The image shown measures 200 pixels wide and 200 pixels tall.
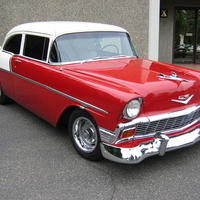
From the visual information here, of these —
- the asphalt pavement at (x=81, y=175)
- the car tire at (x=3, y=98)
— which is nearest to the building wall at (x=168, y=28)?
the car tire at (x=3, y=98)

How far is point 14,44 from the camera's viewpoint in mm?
4648

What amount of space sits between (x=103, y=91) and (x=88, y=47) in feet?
4.07

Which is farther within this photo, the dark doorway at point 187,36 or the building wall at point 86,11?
the dark doorway at point 187,36

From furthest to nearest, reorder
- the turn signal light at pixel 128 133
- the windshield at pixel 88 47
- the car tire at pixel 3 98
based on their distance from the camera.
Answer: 1. the car tire at pixel 3 98
2. the windshield at pixel 88 47
3. the turn signal light at pixel 128 133

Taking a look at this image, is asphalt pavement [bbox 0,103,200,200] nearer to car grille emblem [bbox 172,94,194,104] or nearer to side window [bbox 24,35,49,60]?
car grille emblem [bbox 172,94,194,104]

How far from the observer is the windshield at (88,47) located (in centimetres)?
367

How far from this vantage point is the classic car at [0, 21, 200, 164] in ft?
8.96

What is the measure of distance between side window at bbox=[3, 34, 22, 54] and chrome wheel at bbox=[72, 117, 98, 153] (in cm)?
195

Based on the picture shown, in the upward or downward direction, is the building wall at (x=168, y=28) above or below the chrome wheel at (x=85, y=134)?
above

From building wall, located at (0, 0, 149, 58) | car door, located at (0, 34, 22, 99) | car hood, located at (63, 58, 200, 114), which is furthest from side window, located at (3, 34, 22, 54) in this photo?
building wall, located at (0, 0, 149, 58)

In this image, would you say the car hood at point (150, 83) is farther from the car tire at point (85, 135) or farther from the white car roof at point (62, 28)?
the white car roof at point (62, 28)

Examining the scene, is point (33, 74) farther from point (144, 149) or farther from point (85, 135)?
point (144, 149)

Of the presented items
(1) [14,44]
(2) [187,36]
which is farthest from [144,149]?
(2) [187,36]

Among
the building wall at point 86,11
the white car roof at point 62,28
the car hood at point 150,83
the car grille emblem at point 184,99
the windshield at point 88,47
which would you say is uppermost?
the building wall at point 86,11
